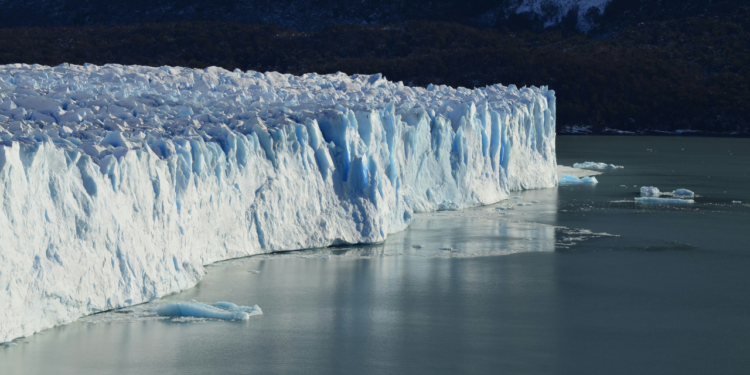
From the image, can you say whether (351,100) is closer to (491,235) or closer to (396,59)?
(491,235)

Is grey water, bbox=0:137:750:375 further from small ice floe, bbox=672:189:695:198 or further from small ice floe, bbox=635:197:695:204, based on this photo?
small ice floe, bbox=672:189:695:198

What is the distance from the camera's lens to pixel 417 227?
41.2 ft

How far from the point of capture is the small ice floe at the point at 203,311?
7.50m

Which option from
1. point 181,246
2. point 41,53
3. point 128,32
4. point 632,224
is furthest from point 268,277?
point 128,32

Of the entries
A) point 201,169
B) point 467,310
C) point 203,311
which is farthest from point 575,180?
point 203,311

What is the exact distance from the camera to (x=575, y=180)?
19.4m

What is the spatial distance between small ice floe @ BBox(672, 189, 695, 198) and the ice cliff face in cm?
259

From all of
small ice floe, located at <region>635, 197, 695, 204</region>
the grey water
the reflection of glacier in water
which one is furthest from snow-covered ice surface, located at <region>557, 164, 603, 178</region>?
the grey water

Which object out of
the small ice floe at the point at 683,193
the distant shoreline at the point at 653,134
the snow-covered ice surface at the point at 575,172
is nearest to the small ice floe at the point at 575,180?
the snow-covered ice surface at the point at 575,172

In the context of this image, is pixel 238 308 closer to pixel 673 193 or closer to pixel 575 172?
pixel 673 193

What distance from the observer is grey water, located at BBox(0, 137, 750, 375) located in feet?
21.9

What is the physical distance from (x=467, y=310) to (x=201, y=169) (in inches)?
111

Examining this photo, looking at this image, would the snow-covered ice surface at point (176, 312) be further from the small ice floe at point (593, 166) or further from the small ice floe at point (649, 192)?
the small ice floe at point (593, 166)

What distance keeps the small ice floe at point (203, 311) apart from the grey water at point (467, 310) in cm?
12
